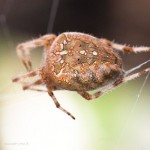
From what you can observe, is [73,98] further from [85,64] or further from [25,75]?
[85,64]

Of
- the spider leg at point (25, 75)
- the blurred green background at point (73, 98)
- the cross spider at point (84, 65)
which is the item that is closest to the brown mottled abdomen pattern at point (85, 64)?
the cross spider at point (84, 65)

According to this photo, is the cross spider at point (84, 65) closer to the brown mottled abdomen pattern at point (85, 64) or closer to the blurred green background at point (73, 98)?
→ the brown mottled abdomen pattern at point (85, 64)

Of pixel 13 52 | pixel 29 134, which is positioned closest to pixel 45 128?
pixel 29 134

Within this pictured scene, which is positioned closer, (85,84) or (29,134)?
(85,84)

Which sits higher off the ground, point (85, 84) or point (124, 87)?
point (85, 84)
